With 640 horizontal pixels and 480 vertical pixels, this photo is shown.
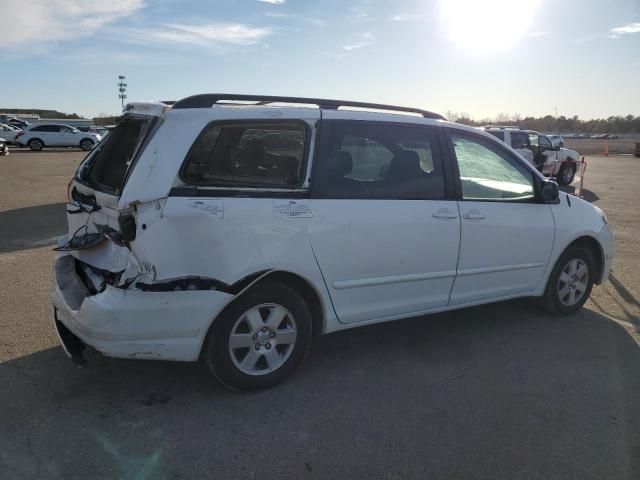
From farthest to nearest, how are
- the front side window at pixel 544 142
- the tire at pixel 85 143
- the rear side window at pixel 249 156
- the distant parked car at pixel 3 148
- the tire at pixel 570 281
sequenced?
the tire at pixel 85 143, the distant parked car at pixel 3 148, the front side window at pixel 544 142, the tire at pixel 570 281, the rear side window at pixel 249 156

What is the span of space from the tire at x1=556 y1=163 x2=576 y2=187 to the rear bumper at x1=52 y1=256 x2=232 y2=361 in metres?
16.8

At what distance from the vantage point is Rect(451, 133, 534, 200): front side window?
4277 millimetres

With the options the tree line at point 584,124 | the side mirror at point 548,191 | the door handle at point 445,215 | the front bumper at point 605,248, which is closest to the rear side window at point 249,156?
the door handle at point 445,215

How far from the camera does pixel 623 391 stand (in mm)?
3637

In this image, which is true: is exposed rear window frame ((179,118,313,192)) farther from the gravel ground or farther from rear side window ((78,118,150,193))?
the gravel ground

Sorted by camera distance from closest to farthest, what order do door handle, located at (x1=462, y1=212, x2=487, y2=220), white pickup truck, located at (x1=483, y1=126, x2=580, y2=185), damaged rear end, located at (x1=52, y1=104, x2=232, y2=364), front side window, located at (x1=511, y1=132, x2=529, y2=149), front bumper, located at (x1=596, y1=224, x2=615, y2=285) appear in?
damaged rear end, located at (x1=52, y1=104, x2=232, y2=364) → door handle, located at (x1=462, y1=212, x2=487, y2=220) → front bumper, located at (x1=596, y1=224, x2=615, y2=285) → white pickup truck, located at (x1=483, y1=126, x2=580, y2=185) → front side window, located at (x1=511, y1=132, x2=529, y2=149)

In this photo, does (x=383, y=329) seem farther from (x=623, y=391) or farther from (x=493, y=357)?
(x=623, y=391)

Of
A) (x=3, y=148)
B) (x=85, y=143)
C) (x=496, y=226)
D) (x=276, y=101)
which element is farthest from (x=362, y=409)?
(x=85, y=143)

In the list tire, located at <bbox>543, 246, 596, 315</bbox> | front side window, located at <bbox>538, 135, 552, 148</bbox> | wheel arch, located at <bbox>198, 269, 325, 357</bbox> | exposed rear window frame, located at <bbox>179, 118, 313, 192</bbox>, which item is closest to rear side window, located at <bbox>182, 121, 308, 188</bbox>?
exposed rear window frame, located at <bbox>179, 118, 313, 192</bbox>

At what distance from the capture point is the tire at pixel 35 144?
33250 mm

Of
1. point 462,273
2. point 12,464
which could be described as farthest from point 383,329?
point 12,464

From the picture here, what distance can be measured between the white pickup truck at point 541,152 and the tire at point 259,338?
40.8ft

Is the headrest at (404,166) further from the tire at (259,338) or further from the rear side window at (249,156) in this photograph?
the tire at (259,338)

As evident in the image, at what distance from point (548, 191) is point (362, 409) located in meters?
2.60
